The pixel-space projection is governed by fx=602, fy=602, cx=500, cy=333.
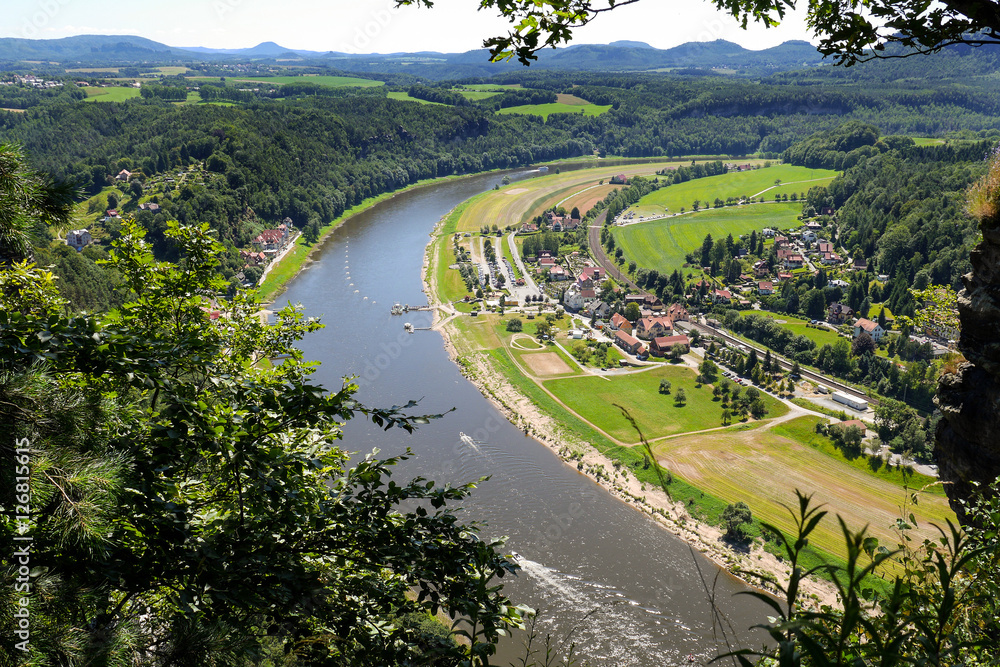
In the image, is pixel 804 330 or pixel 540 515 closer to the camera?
pixel 540 515

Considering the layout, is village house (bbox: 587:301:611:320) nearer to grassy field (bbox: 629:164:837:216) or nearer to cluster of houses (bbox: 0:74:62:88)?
grassy field (bbox: 629:164:837:216)

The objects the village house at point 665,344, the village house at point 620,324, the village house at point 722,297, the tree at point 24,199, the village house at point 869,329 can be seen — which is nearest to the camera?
the tree at point 24,199

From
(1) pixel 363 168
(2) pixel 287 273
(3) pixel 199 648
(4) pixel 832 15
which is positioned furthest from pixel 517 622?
(1) pixel 363 168

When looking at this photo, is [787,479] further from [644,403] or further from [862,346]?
[862,346]

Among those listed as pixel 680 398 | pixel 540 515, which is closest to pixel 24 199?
pixel 540 515

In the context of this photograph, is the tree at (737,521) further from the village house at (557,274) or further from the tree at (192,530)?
the village house at (557,274)

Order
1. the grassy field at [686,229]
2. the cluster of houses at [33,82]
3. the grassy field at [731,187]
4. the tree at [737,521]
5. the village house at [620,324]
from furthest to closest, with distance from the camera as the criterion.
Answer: the cluster of houses at [33,82] < the grassy field at [731,187] < the grassy field at [686,229] < the village house at [620,324] < the tree at [737,521]

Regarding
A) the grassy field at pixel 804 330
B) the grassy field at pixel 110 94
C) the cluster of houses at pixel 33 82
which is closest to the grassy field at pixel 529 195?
the grassy field at pixel 804 330

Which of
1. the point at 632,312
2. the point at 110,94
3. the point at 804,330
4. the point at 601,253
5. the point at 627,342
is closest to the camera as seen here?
the point at 627,342
